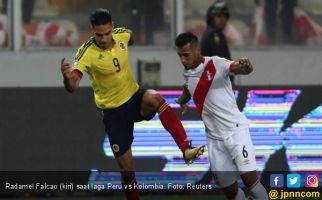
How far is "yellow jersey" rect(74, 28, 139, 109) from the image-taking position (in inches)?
523

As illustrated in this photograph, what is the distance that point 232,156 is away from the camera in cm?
1309

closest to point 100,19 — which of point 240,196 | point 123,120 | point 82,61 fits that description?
point 82,61

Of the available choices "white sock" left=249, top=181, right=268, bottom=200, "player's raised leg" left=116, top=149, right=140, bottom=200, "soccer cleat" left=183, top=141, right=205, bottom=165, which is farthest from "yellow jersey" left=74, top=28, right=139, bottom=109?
"white sock" left=249, top=181, right=268, bottom=200

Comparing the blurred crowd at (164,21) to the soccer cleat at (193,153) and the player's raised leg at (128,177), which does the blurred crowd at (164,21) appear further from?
the soccer cleat at (193,153)

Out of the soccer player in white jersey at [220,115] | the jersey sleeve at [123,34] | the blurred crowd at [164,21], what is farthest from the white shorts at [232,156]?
the blurred crowd at [164,21]

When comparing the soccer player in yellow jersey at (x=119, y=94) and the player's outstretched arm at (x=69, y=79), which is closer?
the player's outstretched arm at (x=69, y=79)

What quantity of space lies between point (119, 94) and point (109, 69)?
1.05 ft

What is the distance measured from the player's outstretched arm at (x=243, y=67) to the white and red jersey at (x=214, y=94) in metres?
0.18

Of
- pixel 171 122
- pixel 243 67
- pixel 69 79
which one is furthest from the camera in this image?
pixel 171 122

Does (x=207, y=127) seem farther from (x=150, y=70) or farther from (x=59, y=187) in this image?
(x=150, y=70)

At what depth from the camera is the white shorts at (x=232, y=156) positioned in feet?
42.7

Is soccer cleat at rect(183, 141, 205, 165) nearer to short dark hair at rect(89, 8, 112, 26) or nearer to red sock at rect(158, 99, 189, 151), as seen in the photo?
red sock at rect(158, 99, 189, 151)

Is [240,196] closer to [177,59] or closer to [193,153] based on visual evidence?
[193,153]

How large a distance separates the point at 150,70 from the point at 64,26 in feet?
4.68
